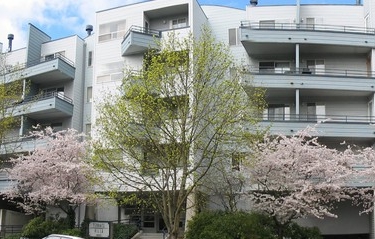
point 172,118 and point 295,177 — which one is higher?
point 172,118

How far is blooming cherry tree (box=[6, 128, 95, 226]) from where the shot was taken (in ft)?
112

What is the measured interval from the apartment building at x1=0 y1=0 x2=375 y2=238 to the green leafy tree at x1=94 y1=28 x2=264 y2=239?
30.9 ft

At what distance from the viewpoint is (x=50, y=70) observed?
42.9 metres

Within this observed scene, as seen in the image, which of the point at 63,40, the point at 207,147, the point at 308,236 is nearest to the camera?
the point at 207,147

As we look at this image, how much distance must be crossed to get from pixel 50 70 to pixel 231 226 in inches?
950

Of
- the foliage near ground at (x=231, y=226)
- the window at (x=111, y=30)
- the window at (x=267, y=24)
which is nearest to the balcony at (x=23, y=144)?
the window at (x=111, y=30)

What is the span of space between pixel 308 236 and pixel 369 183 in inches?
209

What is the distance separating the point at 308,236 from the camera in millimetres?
30281

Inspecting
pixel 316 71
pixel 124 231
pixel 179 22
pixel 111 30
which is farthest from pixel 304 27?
pixel 124 231

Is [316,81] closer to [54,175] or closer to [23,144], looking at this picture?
[54,175]

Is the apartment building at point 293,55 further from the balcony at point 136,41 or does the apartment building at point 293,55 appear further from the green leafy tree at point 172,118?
the green leafy tree at point 172,118

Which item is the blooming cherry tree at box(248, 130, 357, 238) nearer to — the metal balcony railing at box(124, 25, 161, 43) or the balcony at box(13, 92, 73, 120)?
the metal balcony railing at box(124, 25, 161, 43)

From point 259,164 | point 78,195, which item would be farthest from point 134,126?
point 78,195

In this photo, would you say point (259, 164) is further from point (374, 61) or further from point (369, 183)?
point (374, 61)
